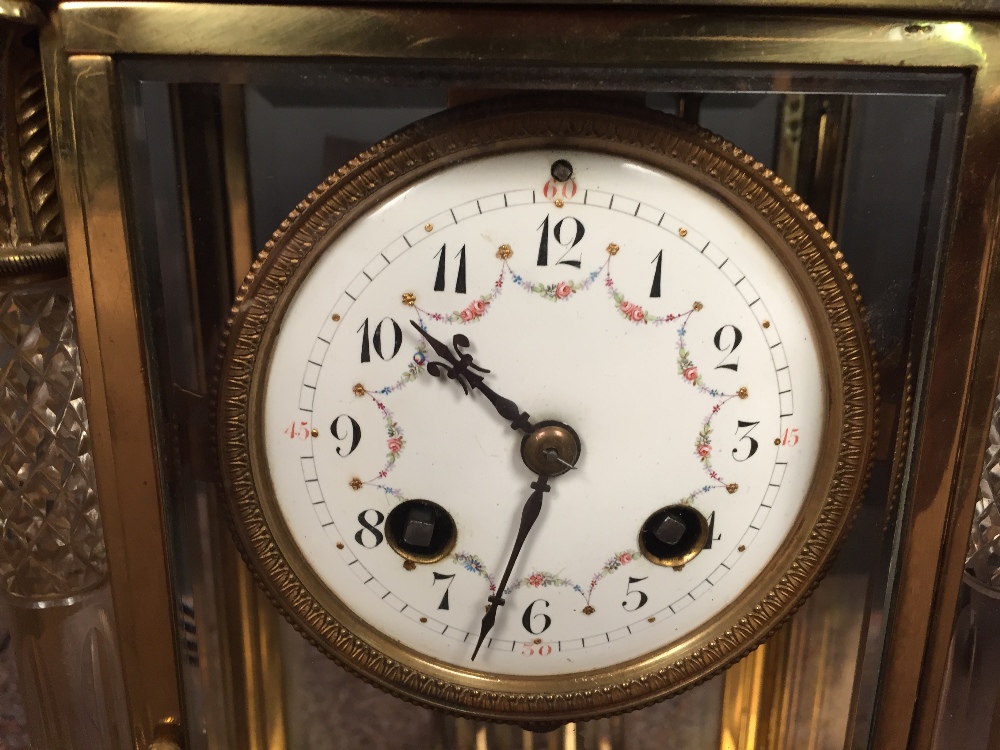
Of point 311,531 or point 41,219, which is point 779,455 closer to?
point 311,531

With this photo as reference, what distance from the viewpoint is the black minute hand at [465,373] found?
0.44 m

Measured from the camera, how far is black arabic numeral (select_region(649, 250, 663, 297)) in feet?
1.42

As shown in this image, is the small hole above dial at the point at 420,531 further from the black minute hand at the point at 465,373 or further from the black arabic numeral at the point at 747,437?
the black arabic numeral at the point at 747,437

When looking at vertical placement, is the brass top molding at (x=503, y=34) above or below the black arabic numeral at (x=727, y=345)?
above

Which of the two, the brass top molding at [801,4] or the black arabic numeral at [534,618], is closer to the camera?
the brass top molding at [801,4]

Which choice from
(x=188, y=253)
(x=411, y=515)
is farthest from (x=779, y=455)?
(x=188, y=253)

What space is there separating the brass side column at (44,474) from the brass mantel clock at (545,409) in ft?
0.41

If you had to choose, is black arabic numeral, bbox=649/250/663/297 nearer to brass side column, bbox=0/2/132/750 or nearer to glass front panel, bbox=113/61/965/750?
glass front panel, bbox=113/61/965/750

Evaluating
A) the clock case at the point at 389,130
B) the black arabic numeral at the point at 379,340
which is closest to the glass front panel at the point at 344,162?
the clock case at the point at 389,130

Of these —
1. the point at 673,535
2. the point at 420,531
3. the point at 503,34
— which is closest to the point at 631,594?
the point at 673,535

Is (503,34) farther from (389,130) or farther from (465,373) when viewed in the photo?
(465,373)

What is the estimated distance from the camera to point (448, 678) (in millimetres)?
497

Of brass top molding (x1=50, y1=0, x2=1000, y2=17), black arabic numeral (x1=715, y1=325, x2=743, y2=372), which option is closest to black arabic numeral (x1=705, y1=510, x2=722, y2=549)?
black arabic numeral (x1=715, y1=325, x2=743, y2=372)

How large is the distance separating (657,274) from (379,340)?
0.18m
